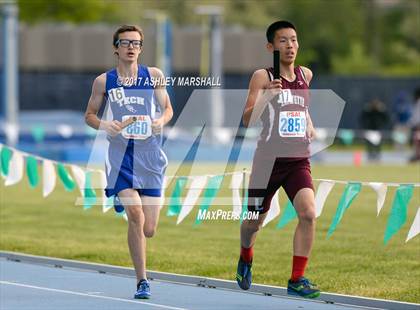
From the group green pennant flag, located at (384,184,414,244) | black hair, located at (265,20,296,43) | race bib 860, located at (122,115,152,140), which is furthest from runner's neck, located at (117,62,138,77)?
green pennant flag, located at (384,184,414,244)

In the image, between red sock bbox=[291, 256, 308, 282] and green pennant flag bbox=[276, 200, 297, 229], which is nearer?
red sock bbox=[291, 256, 308, 282]

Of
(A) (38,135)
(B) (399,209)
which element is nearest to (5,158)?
(B) (399,209)

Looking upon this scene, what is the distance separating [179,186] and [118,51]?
404cm

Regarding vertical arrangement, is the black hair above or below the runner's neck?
above

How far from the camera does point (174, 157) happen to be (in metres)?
37.8

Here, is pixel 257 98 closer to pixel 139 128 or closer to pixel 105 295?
pixel 139 128

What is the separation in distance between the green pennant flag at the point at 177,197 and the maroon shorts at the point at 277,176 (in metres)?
4.03

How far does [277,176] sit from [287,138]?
330mm

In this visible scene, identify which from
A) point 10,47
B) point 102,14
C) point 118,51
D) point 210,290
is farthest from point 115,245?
point 102,14

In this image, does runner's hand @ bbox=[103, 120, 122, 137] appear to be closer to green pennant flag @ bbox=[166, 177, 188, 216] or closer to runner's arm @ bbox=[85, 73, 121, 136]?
runner's arm @ bbox=[85, 73, 121, 136]

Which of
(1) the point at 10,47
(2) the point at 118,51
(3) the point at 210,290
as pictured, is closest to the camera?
(2) the point at 118,51

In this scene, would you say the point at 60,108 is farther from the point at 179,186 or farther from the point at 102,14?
the point at 179,186

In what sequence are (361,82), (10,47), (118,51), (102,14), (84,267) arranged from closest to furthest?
(118,51) → (84,267) → (10,47) → (361,82) → (102,14)

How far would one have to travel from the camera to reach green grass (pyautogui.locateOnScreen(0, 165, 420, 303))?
42.8 feet
